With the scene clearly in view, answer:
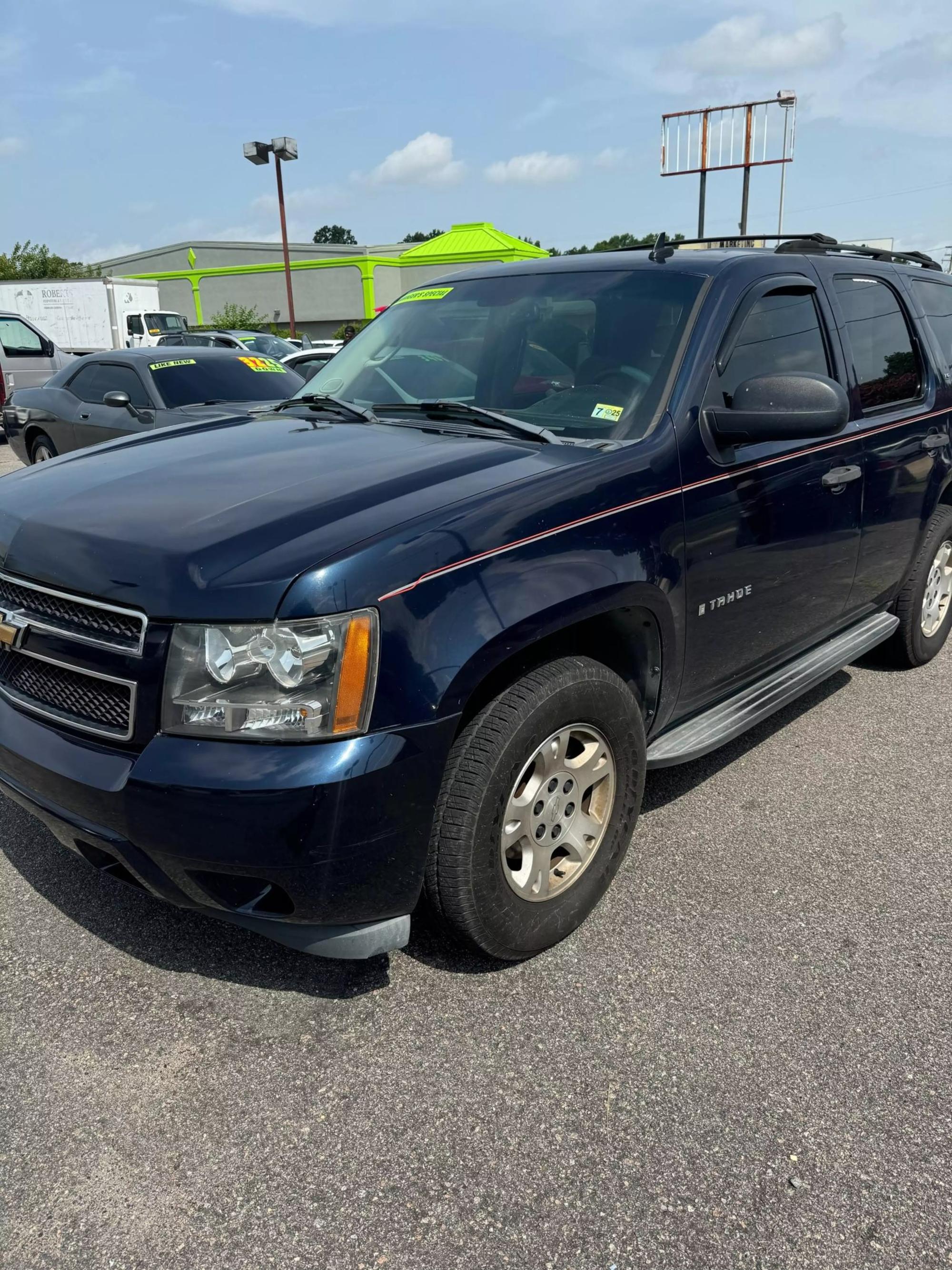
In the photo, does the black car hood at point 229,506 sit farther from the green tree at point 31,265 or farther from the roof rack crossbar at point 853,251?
the green tree at point 31,265

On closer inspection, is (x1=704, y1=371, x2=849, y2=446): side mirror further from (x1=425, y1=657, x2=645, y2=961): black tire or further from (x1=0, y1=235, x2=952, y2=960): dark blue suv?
(x1=425, y1=657, x2=645, y2=961): black tire

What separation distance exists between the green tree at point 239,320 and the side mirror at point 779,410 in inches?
1651

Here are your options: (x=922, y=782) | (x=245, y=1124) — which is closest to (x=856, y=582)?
(x=922, y=782)

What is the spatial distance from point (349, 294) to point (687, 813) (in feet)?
157

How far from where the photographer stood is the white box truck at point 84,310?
26891 mm

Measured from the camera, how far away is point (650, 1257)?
1.87 meters

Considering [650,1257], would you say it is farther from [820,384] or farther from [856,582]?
[856,582]

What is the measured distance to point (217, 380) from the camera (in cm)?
898

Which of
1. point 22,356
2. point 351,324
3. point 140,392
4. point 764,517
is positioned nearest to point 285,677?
point 764,517

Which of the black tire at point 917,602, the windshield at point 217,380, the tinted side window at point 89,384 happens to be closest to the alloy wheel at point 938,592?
the black tire at point 917,602

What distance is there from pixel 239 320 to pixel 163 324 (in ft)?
54.4

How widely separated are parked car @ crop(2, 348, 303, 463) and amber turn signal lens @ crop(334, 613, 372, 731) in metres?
6.31

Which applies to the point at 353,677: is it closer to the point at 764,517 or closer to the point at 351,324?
Result: the point at 764,517

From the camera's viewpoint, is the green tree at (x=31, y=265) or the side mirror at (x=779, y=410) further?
the green tree at (x=31, y=265)
